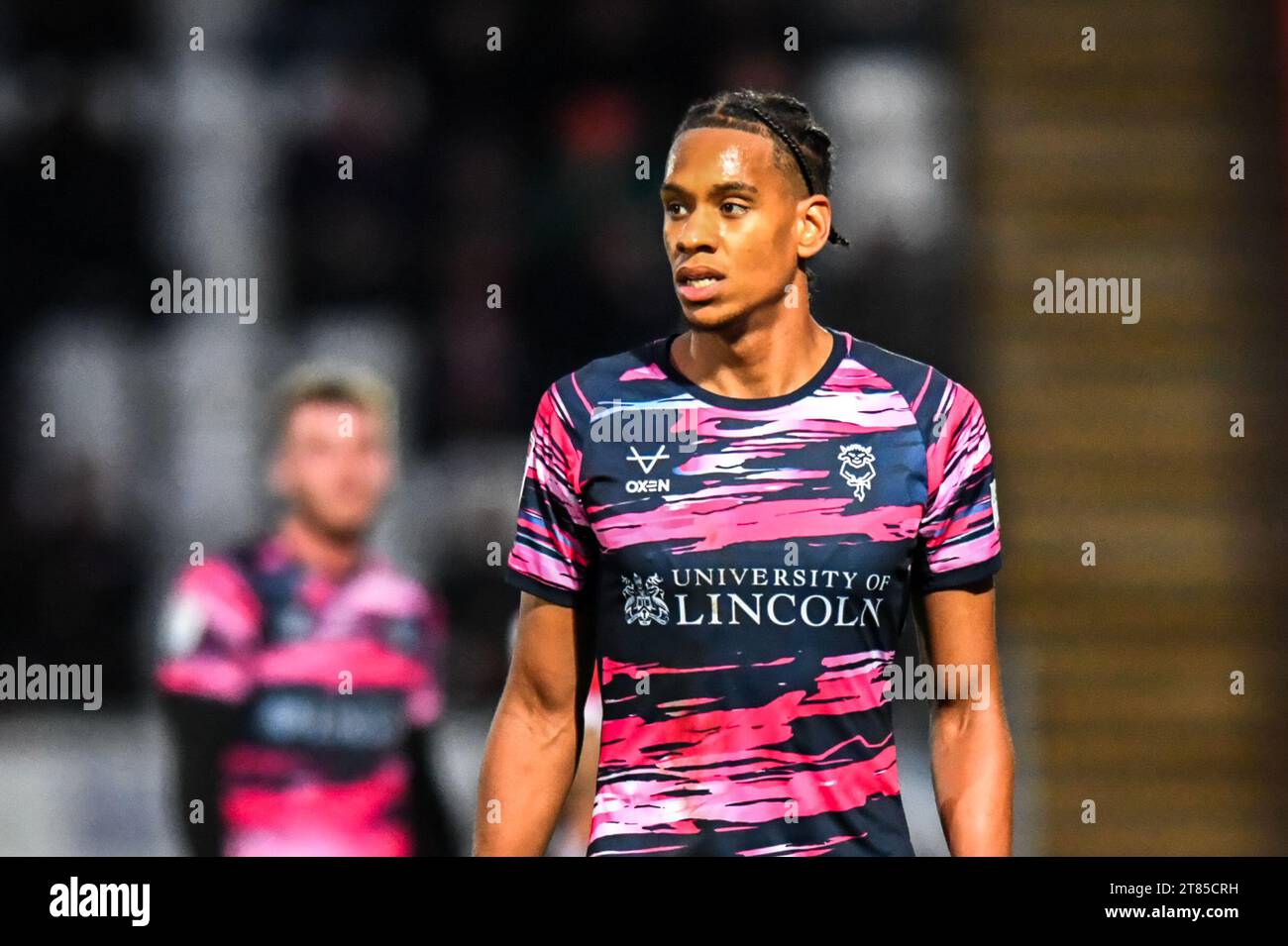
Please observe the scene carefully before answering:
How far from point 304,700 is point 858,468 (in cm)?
244

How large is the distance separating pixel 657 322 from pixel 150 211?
82.4 inches

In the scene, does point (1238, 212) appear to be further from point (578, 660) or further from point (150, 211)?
point (578, 660)

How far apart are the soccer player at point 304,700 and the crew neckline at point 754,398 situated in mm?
2171

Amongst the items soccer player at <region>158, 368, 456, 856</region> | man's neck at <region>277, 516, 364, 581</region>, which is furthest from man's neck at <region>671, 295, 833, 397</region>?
man's neck at <region>277, 516, 364, 581</region>

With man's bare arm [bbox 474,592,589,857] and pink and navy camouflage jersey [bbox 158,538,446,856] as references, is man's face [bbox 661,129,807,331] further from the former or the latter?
pink and navy camouflage jersey [bbox 158,538,446,856]

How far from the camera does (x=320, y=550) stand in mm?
5992

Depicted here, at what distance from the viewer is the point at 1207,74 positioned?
8117 millimetres

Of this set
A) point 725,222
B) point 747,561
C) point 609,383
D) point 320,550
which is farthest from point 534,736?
point 320,550

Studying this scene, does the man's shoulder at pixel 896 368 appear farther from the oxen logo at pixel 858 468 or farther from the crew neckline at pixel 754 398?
the oxen logo at pixel 858 468

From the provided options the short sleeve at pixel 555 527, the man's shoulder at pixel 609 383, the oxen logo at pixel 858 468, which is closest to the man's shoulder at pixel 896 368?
the oxen logo at pixel 858 468

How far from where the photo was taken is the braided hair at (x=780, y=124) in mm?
3666

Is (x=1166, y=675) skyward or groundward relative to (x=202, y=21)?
groundward

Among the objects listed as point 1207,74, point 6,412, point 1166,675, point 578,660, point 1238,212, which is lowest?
point 1166,675
